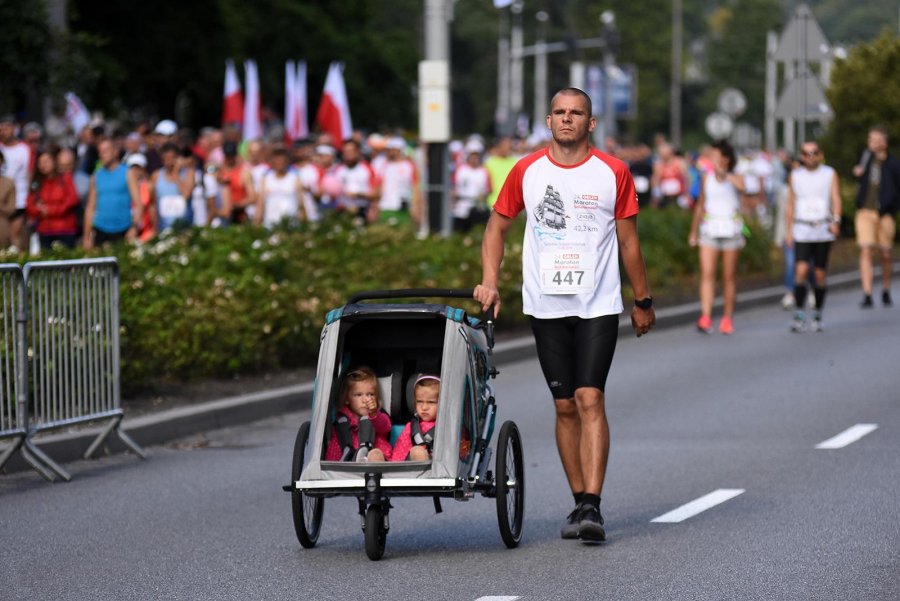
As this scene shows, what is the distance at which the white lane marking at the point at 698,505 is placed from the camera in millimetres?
8922

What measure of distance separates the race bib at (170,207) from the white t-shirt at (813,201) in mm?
6398

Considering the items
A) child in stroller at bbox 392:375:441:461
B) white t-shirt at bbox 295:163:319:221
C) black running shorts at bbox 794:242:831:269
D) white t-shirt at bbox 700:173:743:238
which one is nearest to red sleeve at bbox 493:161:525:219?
child in stroller at bbox 392:375:441:461

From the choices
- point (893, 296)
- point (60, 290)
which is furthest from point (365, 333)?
point (893, 296)

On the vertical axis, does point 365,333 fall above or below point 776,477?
above

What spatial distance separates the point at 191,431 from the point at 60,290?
6.31 feet

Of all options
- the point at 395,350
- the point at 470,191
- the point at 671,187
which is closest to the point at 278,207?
the point at 470,191

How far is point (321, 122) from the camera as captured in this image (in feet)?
106

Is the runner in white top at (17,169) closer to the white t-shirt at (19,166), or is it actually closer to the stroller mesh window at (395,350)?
the white t-shirt at (19,166)

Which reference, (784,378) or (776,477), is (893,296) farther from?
(776,477)

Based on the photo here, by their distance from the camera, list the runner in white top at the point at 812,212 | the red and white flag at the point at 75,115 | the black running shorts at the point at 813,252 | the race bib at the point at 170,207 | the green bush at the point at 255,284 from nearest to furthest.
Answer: the green bush at the point at 255,284 → the runner in white top at the point at 812,212 → the black running shorts at the point at 813,252 → the race bib at the point at 170,207 → the red and white flag at the point at 75,115

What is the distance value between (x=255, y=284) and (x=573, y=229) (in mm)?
7477

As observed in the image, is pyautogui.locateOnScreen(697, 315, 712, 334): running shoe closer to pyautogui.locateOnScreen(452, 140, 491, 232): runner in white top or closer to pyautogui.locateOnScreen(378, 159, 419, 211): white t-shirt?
pyautogui.locateOnScreen(452, 140, 491, 232): runner in white top

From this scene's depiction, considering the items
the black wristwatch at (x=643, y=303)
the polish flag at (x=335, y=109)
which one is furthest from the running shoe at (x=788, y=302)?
the black wristwatch at (x=643, y=303)

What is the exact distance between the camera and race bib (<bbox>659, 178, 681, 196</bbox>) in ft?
107
